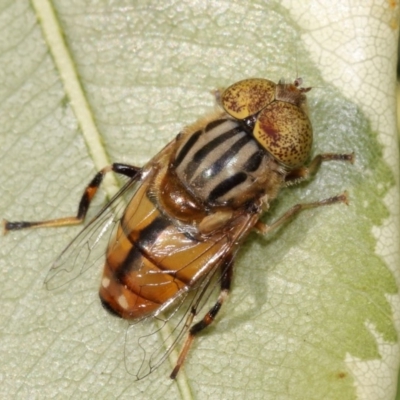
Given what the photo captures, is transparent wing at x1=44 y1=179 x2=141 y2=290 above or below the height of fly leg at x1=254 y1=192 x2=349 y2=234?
above

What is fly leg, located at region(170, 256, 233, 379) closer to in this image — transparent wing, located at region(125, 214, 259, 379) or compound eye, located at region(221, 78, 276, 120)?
transparent wing, located at region(125, 214, 259, 379)

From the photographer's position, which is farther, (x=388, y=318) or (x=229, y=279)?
(x=229, y=279)

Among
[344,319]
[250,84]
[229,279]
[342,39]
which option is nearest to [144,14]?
[250,84]

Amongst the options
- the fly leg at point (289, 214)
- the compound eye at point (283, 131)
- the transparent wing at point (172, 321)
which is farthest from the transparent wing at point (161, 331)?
the compound eye at point (283, 131)

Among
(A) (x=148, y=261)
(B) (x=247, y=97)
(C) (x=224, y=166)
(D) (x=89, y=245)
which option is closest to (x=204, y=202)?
(C) (x=224, y=166)

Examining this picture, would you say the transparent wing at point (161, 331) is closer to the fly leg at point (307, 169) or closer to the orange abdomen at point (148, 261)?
the orange abdomen at point (148, 261)

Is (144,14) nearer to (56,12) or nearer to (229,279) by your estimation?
(56,12)

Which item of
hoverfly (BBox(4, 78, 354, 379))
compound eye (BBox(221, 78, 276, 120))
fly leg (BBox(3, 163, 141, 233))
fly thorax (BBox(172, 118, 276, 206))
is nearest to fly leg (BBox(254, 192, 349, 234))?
hoverfly (BBox(4, 78, 354, 379))

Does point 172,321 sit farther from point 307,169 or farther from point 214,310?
point 307,169
